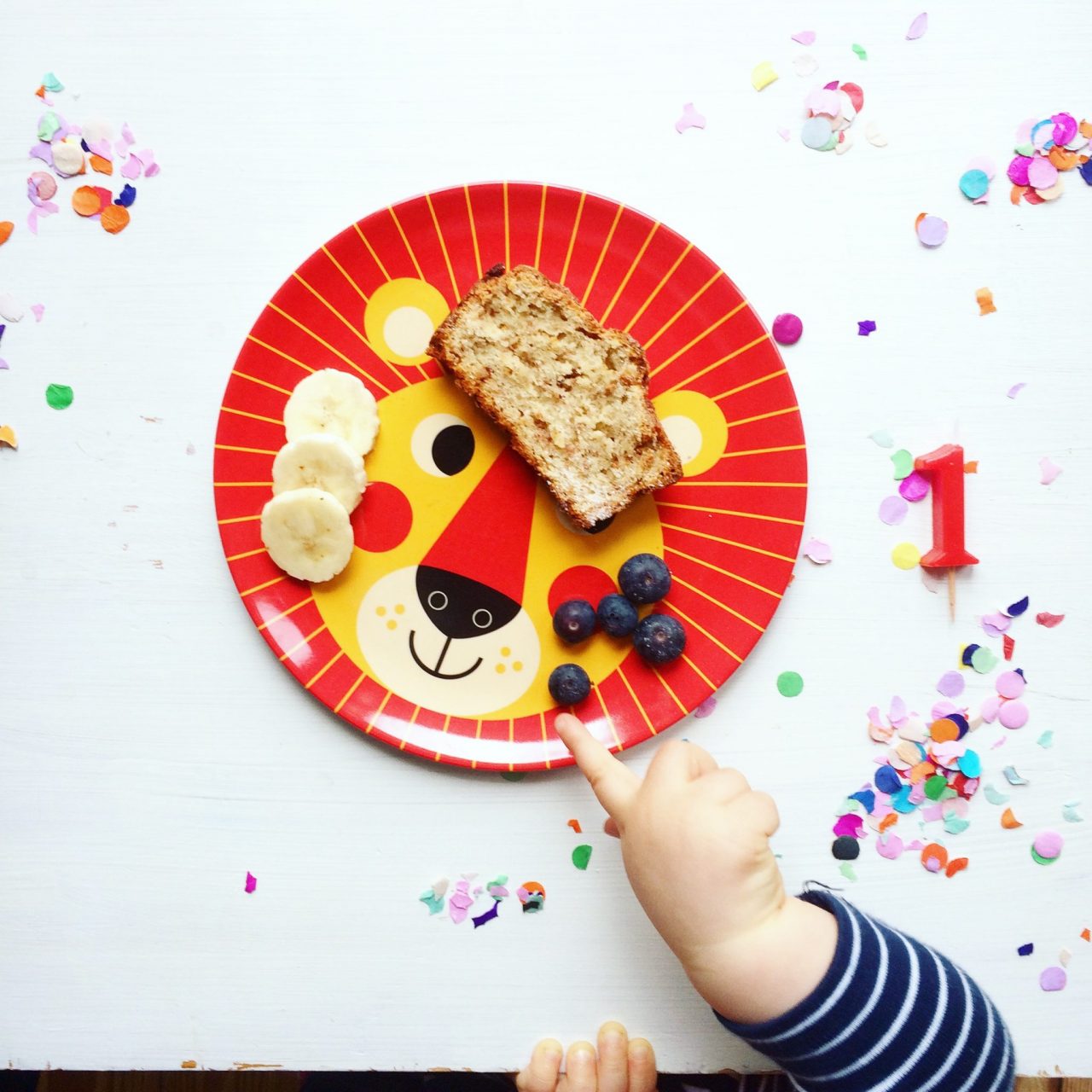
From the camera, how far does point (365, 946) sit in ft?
4.98

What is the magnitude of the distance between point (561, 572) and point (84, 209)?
3.37 ft

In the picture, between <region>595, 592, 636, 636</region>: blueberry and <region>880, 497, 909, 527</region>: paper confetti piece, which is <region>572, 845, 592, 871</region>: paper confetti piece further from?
<region>880, 497, 909, 527</region>: paper confetti piece

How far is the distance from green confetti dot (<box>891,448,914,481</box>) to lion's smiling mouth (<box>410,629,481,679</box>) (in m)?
0.79

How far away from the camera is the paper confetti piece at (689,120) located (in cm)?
150

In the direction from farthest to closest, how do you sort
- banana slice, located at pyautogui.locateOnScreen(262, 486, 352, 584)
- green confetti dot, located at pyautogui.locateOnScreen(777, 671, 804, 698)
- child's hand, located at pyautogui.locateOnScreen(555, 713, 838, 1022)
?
green confetti dot, located at pyautogui.locateOnScreen(777, 671, 804, 698) < banana slice, located at pyautogui.locateOnScreen(262, 486, 352, 584) < child's hand, located at pyautogui.locateOnScreen(555, 713, 838, 1022)

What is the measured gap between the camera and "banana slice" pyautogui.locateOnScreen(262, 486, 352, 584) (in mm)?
1418

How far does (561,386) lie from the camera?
147cm

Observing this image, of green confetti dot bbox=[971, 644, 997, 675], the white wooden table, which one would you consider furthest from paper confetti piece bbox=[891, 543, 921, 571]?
green confetti dot bbox=[971, 644, 997, 675]

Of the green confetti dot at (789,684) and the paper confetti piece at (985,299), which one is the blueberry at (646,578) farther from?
the paper confetti piece at (985,299)

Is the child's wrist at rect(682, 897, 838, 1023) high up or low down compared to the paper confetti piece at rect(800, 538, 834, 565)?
down

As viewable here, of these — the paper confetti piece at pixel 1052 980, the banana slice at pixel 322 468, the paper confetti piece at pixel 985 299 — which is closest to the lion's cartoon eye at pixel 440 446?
the banana slice at pixel 322 468

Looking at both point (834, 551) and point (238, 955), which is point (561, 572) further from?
point (238, 955)

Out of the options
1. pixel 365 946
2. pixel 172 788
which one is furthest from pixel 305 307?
pixel 365 946

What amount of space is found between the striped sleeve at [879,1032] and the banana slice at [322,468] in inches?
40.8
